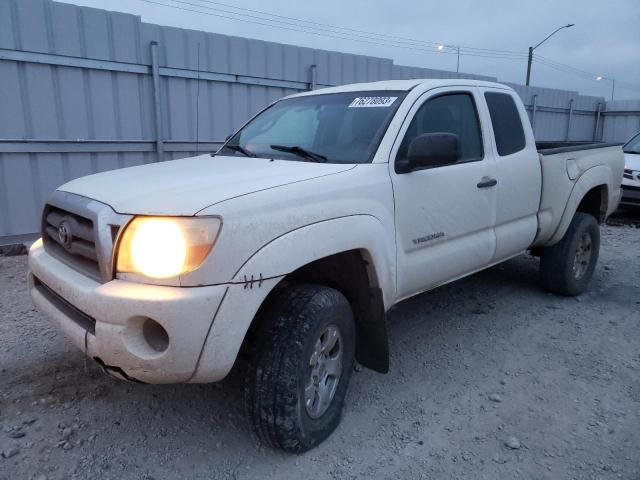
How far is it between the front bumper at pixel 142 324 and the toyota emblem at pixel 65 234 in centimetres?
35

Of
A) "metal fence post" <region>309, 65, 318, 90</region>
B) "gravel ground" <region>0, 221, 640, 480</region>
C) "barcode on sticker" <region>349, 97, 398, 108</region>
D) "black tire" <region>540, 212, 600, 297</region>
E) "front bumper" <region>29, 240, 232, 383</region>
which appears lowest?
"gravel ground" <region>0, 221, 640, 480</region>

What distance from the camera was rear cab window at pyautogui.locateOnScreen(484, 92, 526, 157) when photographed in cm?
399

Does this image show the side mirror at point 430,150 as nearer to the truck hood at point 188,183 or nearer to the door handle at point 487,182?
the truck hood at point 188,183

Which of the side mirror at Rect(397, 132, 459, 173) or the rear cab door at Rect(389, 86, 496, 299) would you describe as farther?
the rear cab door at Rect(389, 86, 496, 299)

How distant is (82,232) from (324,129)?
1.65 meters

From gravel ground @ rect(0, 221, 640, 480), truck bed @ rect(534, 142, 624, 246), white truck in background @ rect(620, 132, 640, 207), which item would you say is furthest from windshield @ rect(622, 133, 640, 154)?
gravel ground @ rect(0, 221, 640, 480)

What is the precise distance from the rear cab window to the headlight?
2656 millimetres

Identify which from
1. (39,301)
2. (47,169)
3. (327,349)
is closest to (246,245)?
(327,349)

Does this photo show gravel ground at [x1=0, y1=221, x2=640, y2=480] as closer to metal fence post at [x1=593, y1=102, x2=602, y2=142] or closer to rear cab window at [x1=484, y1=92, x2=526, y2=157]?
rear cab window at [x1=484, y1=92, x2=526, y2=157]

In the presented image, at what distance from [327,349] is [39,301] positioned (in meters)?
1.58

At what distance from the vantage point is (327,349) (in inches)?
106

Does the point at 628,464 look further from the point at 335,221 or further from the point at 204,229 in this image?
the point at 204,229

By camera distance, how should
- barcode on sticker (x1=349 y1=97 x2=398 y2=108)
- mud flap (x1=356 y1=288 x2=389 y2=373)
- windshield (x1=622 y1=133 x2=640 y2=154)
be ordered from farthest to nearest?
windshield (x1=622 y1=133 x2=640 y2=154)
barcode on sticker (x1=349 y1=97 x2=398 y2=108)
mud flap (x1=356 y1=288 x2=389 y2=373)

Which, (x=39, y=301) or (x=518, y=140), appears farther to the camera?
(x=518, y=140)
